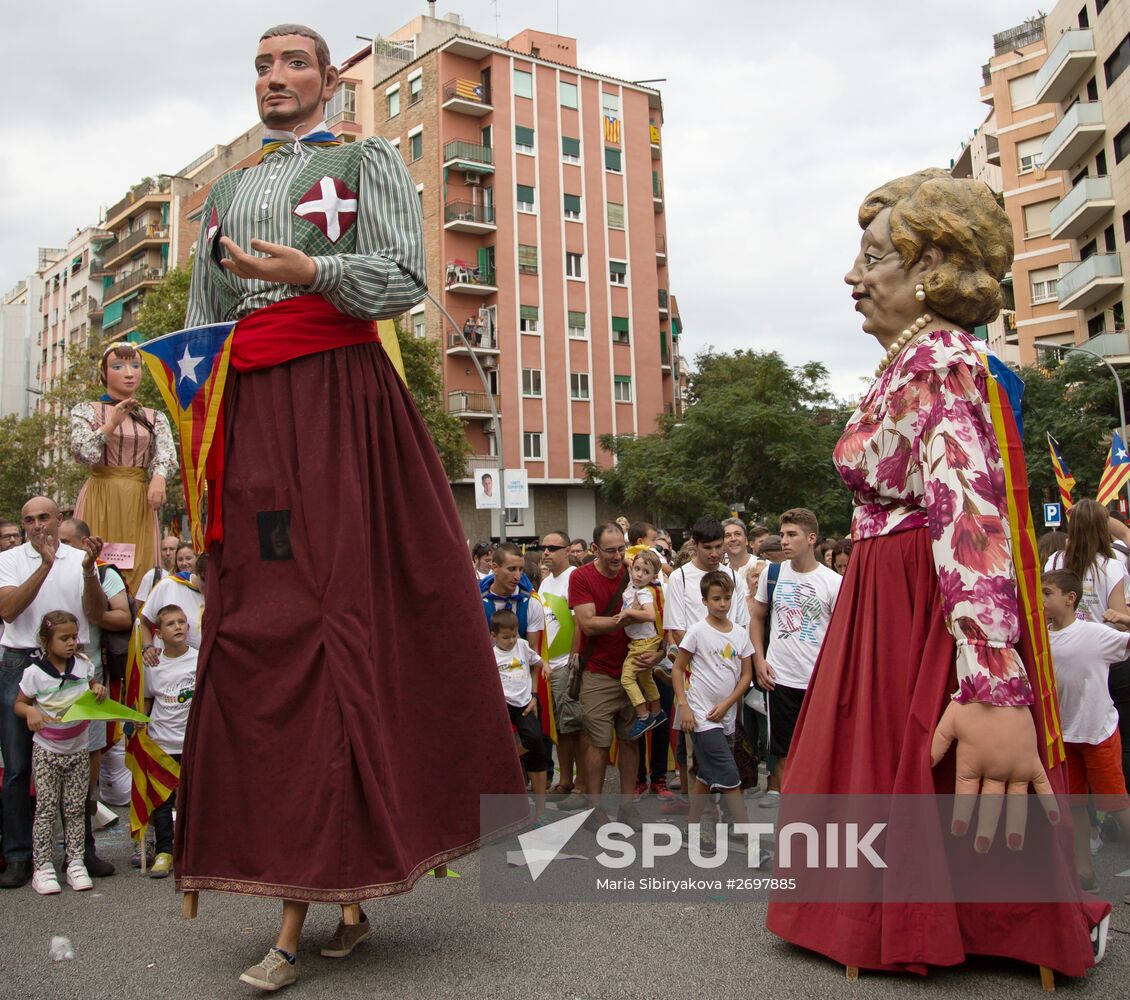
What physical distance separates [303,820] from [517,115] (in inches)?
1959

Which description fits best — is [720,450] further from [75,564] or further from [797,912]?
[797,912]

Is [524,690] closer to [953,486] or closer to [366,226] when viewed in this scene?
[366,226]

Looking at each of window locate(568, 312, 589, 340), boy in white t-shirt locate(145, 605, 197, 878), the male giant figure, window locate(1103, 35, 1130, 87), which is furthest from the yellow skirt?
window locate(568, 312, 589, 340)

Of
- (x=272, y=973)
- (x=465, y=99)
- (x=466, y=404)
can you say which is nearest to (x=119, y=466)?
(x=272, y=973)

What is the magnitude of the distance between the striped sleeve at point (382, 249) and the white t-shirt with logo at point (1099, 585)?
4745 mm

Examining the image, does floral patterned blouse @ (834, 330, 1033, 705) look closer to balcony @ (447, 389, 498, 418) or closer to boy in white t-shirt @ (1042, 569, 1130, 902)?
boy in white t-shirt @ (1042, 569, 1130, 902)

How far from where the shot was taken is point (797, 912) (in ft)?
11.6

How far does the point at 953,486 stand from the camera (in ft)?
10.7

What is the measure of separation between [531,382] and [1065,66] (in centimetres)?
2376

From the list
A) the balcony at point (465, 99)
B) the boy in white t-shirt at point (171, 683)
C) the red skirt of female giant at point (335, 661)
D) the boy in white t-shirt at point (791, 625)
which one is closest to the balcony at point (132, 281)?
the balcony at point (465, 99)

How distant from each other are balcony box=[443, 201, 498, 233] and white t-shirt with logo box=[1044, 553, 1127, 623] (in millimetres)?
43505

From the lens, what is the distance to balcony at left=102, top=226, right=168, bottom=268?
6888 cm

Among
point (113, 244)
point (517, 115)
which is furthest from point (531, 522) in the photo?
point (113, 244)

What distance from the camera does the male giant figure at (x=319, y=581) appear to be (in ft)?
11.7
